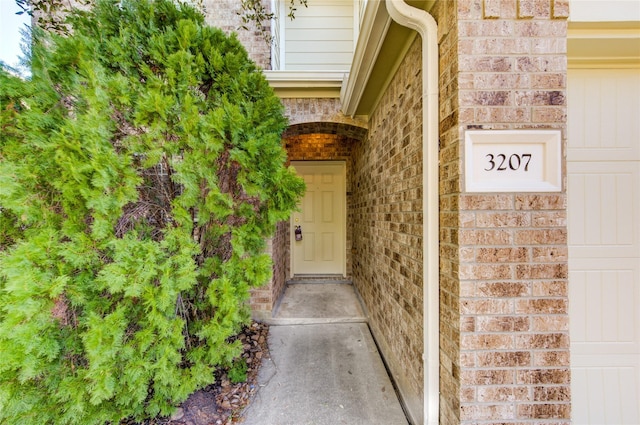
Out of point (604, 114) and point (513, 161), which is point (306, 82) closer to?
point (513, 161)

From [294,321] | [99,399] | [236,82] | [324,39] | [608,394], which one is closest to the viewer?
[99,399]

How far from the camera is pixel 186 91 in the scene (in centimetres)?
146

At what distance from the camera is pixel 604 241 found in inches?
53.6

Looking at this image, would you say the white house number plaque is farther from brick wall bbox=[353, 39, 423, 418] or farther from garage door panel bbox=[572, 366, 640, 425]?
garage door panel bbox=[572, 366, 640, 425]

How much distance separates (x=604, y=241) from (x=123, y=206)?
2.72 m

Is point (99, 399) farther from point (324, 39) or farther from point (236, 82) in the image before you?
point (324, 39)

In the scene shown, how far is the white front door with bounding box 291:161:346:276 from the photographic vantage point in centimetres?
446

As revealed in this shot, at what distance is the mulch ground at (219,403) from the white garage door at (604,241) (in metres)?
2.03

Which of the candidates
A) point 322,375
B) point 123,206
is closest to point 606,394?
point 322,375

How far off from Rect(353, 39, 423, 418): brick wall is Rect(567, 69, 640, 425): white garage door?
2.76 ft

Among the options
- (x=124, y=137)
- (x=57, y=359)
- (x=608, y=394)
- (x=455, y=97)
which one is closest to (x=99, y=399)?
(x=57, y=359)

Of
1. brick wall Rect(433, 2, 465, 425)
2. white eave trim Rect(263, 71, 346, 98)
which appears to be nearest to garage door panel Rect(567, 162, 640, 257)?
brick wall Rect(433, 2, 465, 425)

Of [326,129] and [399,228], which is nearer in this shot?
[399,228]

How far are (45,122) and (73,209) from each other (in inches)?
19.1
